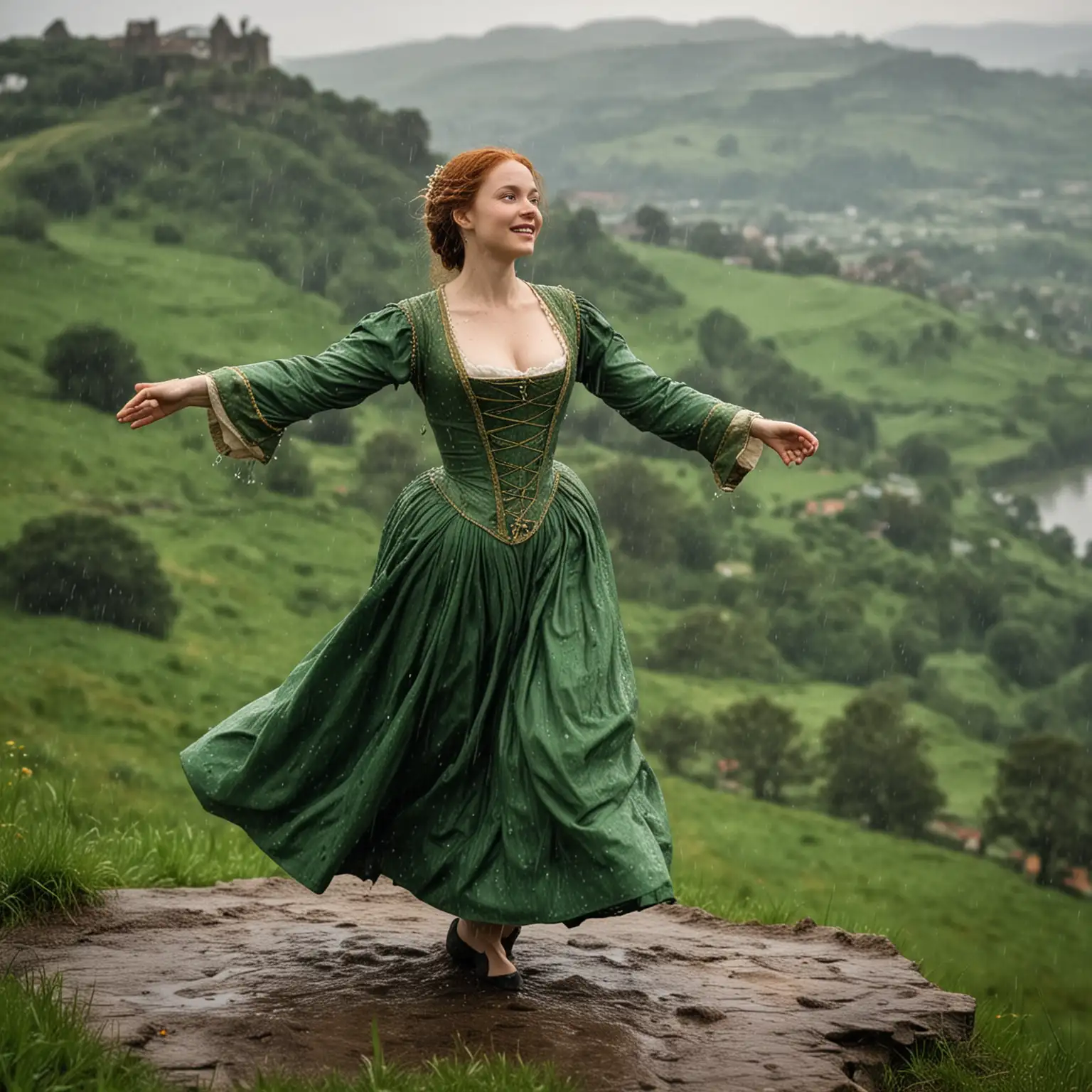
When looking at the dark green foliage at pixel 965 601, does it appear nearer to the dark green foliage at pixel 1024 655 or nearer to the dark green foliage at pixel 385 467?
the dark green foliage at pixel 1024 655

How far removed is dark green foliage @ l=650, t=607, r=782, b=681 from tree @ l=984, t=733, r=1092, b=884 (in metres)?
3.08

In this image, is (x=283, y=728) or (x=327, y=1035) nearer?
(x=327, y=1035)

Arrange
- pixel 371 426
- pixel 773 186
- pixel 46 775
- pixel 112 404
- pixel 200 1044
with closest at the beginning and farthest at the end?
pixel 200 1044
pixel 46 775
pixel 112 404
pixel 371 426
pixel 773 186

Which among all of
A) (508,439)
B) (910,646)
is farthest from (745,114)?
(508,439)

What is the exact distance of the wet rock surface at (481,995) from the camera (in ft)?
14.1

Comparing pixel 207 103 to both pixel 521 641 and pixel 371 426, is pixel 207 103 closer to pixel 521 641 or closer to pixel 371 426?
pixel 371 426

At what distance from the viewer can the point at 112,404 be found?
1902 centimetres

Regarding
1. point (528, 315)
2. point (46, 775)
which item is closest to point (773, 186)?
point (46, 775)

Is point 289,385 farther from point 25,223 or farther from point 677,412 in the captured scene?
point 25,223

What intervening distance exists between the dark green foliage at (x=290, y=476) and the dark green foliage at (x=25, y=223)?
4055mm

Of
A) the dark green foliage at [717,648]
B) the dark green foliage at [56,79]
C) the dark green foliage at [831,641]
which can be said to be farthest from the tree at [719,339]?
the dark green foliage at [56,79]

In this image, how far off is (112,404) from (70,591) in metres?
3.88

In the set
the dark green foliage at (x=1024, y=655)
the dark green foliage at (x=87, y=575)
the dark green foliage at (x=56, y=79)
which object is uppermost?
the dark green foliage at (x=56, y=79)

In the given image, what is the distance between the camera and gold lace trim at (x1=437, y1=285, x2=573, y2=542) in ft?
15.2
